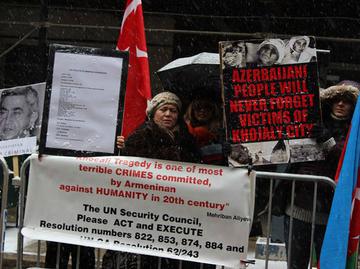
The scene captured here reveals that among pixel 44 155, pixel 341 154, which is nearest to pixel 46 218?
pixel 44 155

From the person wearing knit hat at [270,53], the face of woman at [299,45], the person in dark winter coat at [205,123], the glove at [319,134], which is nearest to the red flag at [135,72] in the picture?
the person in dark winter coat at [205,123]

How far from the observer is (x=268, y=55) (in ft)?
16.3

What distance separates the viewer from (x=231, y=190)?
15.8ft

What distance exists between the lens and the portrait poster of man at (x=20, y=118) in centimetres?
877

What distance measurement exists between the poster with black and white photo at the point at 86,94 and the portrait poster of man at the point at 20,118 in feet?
12.8

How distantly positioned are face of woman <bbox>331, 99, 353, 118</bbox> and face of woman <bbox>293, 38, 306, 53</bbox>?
49 centimetres

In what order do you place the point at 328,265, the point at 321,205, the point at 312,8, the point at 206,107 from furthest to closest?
the point at 312,8
the point at 206,107
the point at 321,205
the point at 328,265

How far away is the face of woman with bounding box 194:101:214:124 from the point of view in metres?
5.53

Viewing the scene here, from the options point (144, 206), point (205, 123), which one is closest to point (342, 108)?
point (205, 123)

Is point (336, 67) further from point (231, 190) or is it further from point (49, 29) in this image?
point (231, 190)

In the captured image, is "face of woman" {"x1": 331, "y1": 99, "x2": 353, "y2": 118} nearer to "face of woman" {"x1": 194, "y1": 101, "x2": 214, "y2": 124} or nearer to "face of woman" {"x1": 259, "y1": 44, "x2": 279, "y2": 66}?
"face of woman" {"x1": 259, "y1": 44, "x2": 279, "y2": 66}

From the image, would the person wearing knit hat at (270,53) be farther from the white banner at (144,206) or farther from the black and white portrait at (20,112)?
the black and white portrait at (20,112)

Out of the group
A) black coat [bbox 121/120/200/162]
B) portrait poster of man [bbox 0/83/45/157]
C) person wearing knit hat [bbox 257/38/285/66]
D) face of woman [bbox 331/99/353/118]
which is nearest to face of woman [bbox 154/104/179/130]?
black coat [bbox 121/120/200/162]

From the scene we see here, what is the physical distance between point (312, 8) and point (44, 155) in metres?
7.76
